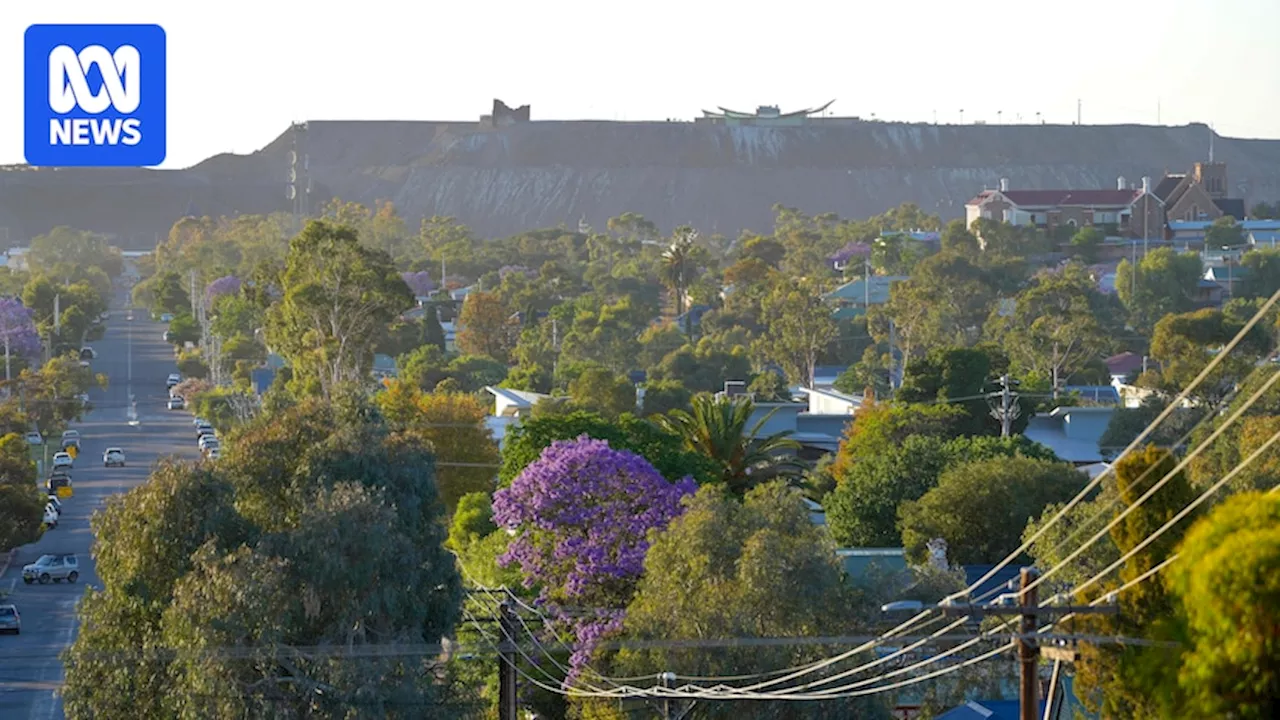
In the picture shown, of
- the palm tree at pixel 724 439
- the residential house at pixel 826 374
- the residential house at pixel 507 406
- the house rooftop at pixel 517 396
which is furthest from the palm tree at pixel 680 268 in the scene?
the palm tree at pixel 724 439

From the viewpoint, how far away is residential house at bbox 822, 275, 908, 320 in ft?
293

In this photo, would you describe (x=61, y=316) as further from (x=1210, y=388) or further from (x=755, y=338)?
(x=1210, y=388)

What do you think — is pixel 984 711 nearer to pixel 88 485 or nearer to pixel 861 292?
pixel 88 485

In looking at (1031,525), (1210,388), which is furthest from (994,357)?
(1031,525)

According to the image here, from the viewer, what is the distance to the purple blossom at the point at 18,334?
72.0 metres

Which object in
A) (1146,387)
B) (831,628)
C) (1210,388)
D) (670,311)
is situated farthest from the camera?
(670,311)

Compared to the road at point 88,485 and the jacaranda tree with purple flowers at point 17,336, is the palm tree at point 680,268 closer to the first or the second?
the road at point 88,485

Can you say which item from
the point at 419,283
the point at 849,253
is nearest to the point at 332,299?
the point at 419,283

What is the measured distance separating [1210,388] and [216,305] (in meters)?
50.4

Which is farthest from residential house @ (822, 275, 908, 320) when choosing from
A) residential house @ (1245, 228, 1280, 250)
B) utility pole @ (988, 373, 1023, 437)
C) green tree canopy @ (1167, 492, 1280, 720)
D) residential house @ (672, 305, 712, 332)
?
green tree canopy @ (1167, 492, 1280, 720)

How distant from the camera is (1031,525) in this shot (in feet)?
98.9

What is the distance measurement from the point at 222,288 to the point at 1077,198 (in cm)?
5787

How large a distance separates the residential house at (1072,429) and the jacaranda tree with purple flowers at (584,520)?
2223 centimetres

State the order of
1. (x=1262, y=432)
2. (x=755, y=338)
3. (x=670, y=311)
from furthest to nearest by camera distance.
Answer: (x=670, y=311), (x=755, y=338), (x=1262, y=432)
